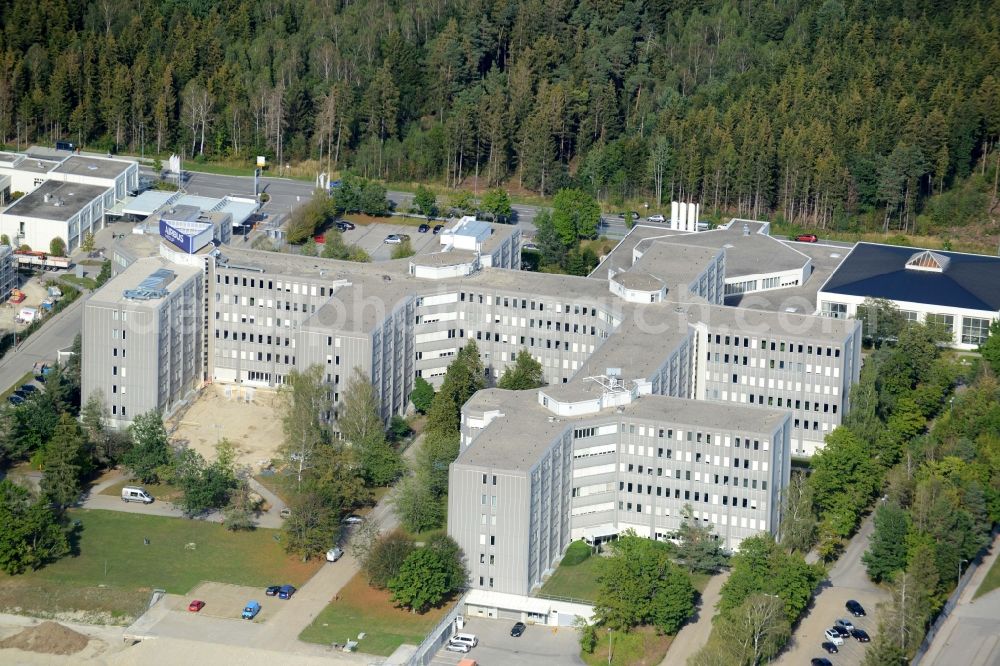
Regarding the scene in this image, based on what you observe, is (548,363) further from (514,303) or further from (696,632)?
(696,632)

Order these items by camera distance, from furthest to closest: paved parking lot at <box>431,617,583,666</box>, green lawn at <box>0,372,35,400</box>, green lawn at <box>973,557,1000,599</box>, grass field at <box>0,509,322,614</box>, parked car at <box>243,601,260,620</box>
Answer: green lawn at <box>0,372,35,400</box>, green lawn at <box>973,557,1000,599</box>, grass field at <box>0,509,322,614</box>, parked car at <box>243,601,260,620</box>, paved parking lot at <box>431,617,583,666</box>

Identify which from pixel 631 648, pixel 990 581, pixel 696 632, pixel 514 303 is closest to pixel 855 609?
pixel 990 581

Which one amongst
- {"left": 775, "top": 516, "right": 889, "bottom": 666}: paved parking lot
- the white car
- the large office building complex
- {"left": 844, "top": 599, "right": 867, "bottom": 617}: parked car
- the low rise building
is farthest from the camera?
the low rise building

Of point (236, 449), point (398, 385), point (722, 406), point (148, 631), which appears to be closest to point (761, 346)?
point (722, 406)

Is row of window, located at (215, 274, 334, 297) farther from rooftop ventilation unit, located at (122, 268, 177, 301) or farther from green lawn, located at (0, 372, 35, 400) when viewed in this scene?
green lawn, located at (0, 372, 35, 400)

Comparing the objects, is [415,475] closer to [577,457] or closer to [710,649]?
[577,457]

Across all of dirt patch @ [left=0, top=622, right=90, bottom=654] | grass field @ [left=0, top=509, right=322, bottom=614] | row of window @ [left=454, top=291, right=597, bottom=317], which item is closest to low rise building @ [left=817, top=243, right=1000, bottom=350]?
row of window @ [left=454, top=291, right=597, bottom=317]

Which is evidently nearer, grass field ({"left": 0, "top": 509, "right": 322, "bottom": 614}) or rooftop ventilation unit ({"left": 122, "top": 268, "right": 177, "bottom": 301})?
grass field ({"left": 0, "top": 509, "right": 322, "bottom": 614})
